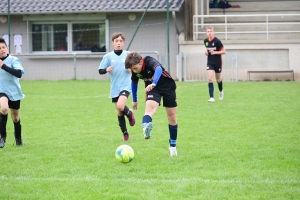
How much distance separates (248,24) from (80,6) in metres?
6.99

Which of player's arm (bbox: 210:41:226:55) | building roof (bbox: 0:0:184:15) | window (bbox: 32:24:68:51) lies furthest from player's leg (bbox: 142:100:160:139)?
window (bbox: 32:24:68:51)

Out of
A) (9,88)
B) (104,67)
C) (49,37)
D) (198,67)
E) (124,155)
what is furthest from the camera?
(49,37)

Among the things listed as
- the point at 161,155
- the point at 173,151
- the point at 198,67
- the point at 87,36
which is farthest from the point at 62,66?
the point at 173,151

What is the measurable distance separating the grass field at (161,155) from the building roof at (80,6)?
9770 mm

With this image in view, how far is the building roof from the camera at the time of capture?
2532 centimetres

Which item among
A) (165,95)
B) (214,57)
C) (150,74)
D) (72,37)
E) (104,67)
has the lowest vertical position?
(165,95)

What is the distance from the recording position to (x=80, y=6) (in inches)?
1033

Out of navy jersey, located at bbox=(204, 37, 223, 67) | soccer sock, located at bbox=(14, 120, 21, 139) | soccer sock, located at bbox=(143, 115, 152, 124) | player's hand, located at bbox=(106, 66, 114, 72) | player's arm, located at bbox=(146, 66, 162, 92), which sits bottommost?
soccer sock, located at bbox=(14, 120, 21, 139)

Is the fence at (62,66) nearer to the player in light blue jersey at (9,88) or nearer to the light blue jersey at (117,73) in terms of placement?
the light blue jersey at (117,73)

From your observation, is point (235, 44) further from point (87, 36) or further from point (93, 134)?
point (93, 134)

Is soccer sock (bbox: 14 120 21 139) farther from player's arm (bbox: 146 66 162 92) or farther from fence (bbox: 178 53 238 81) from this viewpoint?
fence (bbox: 178 53 238 81)

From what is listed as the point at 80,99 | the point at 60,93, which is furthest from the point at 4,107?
the point at 60,93

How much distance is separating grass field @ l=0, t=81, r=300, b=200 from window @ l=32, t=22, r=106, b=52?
1073cm

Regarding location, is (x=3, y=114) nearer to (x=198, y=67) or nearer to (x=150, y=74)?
(x=150, y=74)
